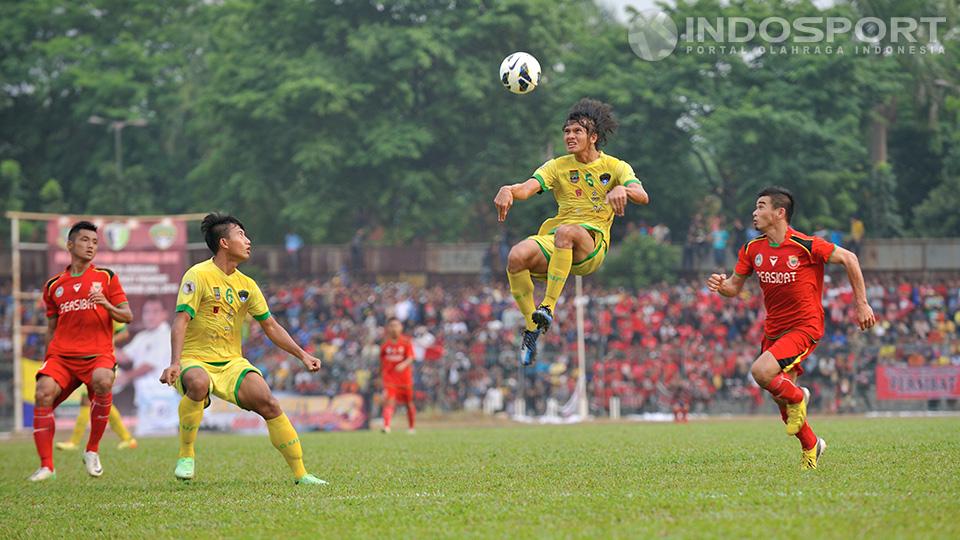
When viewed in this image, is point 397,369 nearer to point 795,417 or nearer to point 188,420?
point 188,420

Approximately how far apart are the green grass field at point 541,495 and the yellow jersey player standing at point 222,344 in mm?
510

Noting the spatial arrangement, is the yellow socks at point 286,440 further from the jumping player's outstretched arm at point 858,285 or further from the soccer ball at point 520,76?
the jumping player's outstretched arm at point 858,285

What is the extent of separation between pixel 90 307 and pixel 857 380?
72.8 ft

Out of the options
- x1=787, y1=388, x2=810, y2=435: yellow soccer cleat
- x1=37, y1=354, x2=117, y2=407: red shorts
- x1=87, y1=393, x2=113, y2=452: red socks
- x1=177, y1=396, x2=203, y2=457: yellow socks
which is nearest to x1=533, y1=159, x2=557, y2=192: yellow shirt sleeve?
x1=787, y1=388, x2=810, y2=435: yellow soccer cleat

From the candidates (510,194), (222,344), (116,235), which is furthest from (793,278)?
(116,235)

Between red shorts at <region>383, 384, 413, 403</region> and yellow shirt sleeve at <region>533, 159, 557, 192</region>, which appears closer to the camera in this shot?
yellow shirt sleeve at <region>533, 159, 557, 192</region>

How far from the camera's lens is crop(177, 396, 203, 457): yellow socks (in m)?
11.2

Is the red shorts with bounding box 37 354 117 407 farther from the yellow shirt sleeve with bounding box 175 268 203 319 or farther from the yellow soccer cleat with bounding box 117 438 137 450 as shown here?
the yellow soccer cleat with bounding box 117 438 137 450

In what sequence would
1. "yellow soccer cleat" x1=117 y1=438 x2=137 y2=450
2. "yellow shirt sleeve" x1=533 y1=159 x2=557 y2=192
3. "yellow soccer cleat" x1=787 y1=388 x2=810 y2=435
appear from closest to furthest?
"yellow soccer cleat" x1=787 y1=388 x2=810 y2=435, "yellow shirt sleeve" x1=533 y1=159 x2=557 y2=192, "yellow soccer cleat" x1=117 y1=438 x2=137 y2=450

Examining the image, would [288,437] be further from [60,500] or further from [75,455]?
[75,455]

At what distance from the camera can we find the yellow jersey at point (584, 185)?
1220cm

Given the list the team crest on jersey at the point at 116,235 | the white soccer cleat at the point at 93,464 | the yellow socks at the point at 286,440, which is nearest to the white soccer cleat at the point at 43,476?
the white soccer cleat at the point at 93,464

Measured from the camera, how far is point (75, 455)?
18156mm

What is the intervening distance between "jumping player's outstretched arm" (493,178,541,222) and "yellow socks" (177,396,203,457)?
10.4ft
